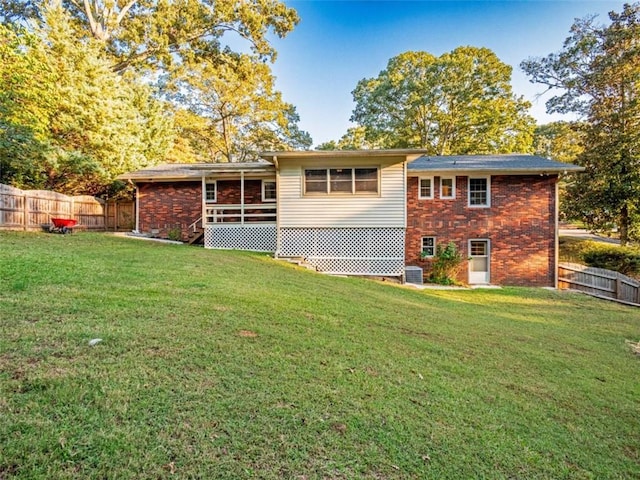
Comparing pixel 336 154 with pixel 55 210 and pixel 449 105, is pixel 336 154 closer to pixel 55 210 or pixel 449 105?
pixel 55 210

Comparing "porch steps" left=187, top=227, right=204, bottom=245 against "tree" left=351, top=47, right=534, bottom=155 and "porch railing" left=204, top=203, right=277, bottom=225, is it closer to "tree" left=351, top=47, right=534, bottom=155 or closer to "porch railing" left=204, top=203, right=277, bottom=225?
"porch railing" left=204, top=203, right=277, bottom=225

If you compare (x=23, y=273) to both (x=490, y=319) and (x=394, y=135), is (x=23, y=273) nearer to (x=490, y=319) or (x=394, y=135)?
(x=490, y=319)

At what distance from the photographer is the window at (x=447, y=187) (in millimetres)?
13961

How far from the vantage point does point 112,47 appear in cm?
2280

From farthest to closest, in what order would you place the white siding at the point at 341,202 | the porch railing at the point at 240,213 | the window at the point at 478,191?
the window at the point at 478,191, the porch railing at the point at 240,213, the white siding at the point at 341,202

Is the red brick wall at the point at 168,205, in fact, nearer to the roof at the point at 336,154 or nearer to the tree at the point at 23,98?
the tree at the point at 23,98

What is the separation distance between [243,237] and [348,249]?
414cm

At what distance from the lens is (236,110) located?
92.8ft

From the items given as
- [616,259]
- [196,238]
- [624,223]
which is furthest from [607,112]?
[196,238]

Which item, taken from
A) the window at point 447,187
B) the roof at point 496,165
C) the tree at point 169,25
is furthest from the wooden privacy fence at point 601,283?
the tree at point 169,25

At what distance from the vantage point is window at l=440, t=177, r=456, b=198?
13961 mm

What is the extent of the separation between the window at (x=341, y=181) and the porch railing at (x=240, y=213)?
5.98 feet

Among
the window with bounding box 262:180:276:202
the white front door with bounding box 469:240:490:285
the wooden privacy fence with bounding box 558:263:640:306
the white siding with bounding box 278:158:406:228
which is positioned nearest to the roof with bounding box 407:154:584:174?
the white siding with bounding box 278:158:406:228

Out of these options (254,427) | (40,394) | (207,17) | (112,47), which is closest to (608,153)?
(254,427)
